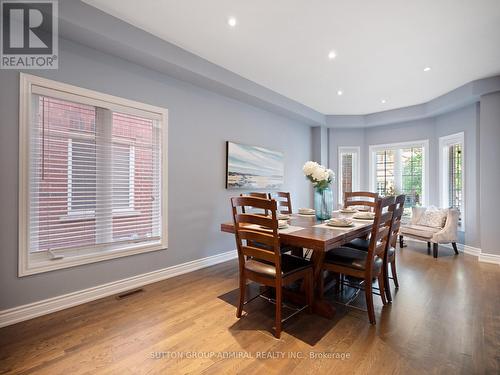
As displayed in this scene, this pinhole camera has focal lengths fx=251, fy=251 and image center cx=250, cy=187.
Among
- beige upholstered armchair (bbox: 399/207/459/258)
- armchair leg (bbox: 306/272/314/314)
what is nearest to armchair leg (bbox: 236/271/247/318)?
armchair leg (bbox: 306/272/314/314)

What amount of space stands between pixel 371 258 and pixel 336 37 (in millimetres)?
2300

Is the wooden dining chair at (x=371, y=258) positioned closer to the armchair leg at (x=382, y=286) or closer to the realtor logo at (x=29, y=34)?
the armchair leg at (x=382, y=286)

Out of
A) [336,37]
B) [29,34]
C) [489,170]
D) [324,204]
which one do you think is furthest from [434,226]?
[29,34]

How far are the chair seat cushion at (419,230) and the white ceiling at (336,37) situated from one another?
7.81 feet

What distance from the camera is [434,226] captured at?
4418 millimetres

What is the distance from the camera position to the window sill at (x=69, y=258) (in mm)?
2193

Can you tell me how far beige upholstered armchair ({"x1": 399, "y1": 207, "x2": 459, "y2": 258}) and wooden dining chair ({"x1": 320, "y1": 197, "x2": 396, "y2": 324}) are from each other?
247 centimetres


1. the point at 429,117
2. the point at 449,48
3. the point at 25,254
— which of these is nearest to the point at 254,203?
the point at 25,254

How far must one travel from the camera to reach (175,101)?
3271 mm

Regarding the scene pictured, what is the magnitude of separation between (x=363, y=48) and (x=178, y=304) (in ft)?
11.4

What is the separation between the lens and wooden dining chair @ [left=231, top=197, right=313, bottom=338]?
74.0 inches

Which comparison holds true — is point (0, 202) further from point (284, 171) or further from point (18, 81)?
point (284, 171)

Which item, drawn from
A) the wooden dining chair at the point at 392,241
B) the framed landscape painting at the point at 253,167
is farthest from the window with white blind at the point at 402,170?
the wooden dining chair at the point at 392,241

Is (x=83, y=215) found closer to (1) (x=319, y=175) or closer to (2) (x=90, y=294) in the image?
(2) (x=90, y=294)
